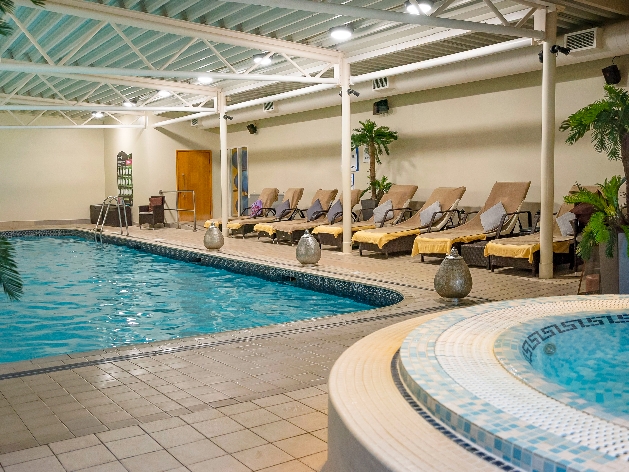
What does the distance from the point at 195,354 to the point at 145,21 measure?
211 inches

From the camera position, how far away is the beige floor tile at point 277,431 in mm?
3029

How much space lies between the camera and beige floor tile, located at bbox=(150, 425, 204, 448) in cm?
297

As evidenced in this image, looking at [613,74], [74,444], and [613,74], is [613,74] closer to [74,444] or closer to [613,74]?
[613,74]

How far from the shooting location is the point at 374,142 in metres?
12.1

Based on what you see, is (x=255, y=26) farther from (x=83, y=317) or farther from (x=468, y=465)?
(x=468, y=465)

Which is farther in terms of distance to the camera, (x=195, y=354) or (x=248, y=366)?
(x=195, y=354)

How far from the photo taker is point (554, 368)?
3.70 metres

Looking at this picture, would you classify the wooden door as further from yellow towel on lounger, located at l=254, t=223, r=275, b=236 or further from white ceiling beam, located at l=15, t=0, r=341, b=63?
white ceiling beam, located at l=15, t=0, r=341, b=63

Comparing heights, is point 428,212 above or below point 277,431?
above

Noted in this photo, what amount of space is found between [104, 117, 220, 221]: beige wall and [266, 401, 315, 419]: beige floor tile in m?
15.6

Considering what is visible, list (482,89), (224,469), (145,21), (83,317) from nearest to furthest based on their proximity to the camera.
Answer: (224,469)
(83,317)
(145,21)
(482,89)

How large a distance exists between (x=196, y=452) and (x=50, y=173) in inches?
724

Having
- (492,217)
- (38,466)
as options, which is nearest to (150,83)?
(492,217)

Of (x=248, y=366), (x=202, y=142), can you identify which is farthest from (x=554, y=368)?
(x=202, y=142)
